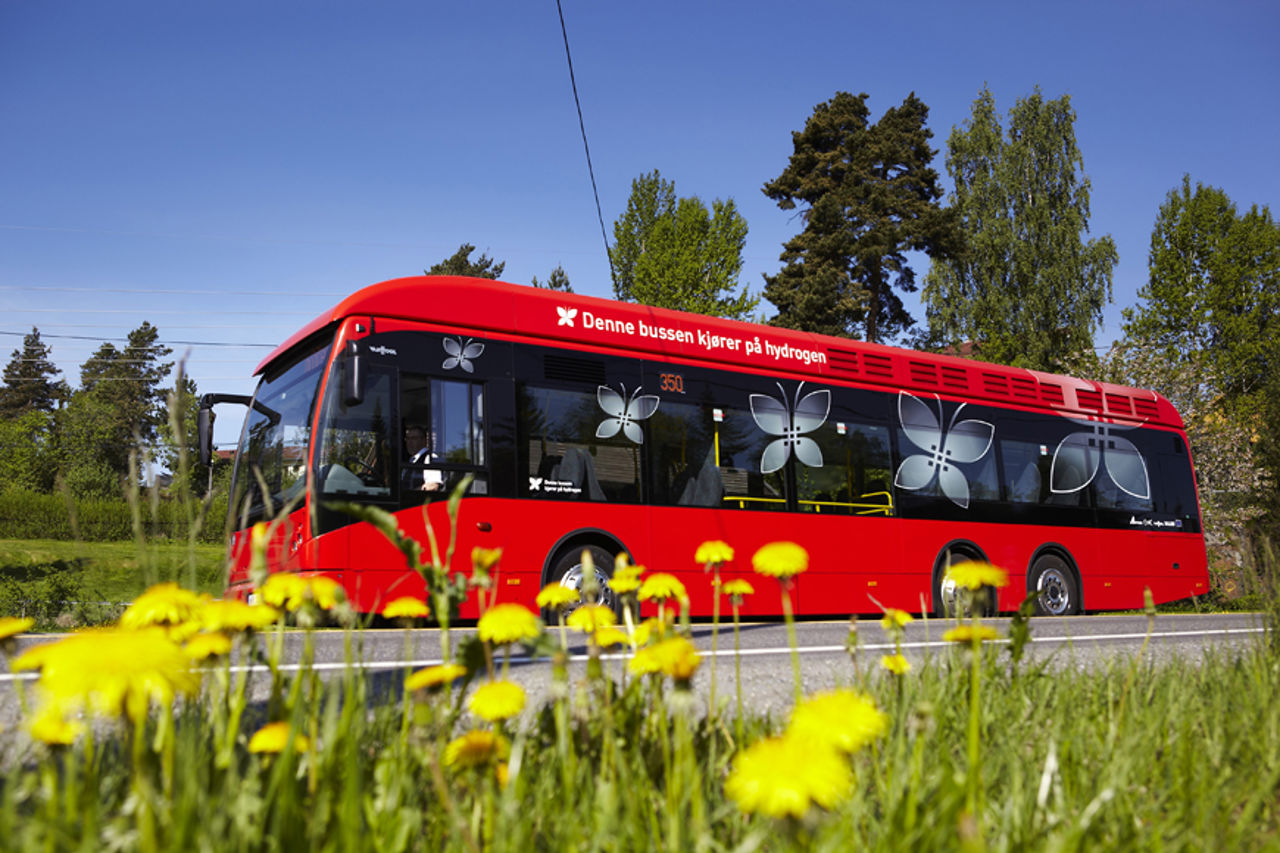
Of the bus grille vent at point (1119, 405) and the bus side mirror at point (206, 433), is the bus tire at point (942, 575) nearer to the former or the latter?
the bus grille vent at point (1119, 405)

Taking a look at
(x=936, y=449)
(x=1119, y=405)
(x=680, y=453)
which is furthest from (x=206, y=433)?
(x=1119, y=405)

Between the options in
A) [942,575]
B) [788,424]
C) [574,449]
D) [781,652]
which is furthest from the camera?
[942,575]

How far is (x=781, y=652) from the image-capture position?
5172 millimetres

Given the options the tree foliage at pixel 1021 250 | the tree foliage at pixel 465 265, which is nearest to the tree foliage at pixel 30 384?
the tree foliage at pixel 465 265

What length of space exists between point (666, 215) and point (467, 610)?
30.3 meters

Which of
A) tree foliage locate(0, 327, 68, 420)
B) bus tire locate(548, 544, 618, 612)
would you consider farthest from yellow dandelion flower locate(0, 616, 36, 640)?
tree foliage locate(0, 327, 68, 420)

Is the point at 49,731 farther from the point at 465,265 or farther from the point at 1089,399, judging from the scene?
the point at 465,265

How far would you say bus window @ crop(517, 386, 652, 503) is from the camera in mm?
8336

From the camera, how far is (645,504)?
8.95 metres

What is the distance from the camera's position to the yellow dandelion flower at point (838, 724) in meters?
1.13

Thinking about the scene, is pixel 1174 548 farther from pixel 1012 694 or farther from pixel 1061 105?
pixel 1061 105

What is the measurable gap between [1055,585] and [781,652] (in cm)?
866

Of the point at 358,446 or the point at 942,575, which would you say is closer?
the point at 358,446

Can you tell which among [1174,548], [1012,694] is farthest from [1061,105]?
[1012,694]
